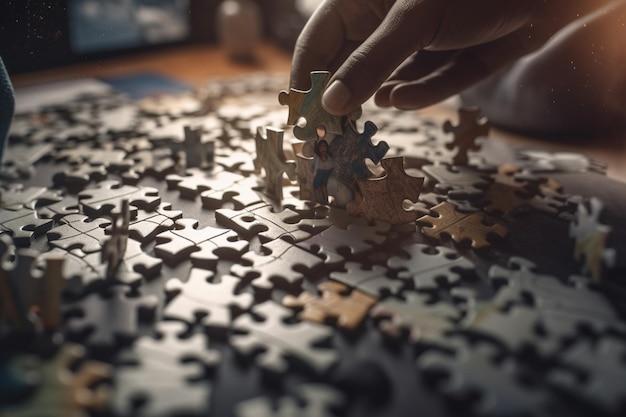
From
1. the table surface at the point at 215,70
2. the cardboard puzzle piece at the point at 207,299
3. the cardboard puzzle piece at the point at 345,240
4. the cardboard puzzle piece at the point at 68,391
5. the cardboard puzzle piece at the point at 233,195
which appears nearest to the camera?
the cardboard puzzle piece at the point at 68,391

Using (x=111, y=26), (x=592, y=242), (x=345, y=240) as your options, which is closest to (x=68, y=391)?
(x=345, y=240)

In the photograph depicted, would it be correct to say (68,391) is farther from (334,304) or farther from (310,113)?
(310,113)

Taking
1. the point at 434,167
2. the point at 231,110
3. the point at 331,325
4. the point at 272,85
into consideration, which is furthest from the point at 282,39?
the point at 331,325

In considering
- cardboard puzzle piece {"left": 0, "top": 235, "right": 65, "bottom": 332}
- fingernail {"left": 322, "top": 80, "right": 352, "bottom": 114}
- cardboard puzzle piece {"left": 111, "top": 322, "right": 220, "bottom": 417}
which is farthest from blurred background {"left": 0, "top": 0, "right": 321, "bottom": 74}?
cardboard puzzle piece {"left": 111, "top": 322, "right": 220, "bottom": 417}

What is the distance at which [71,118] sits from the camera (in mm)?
2252

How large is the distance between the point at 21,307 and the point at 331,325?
0.59m

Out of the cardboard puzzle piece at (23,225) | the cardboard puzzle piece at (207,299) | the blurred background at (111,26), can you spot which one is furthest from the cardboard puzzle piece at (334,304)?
the blurred background at (111,26)

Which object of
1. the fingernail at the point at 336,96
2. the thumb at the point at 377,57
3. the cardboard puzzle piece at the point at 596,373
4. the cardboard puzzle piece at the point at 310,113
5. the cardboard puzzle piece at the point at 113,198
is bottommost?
the cardboard puzzle piece at the point at 113,198

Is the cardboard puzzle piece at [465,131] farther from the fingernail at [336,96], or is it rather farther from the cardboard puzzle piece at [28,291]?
the cardboard puzzle piece at [28,291]

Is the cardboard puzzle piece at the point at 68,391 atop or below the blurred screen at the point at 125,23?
below

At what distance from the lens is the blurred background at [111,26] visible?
5.24 feet

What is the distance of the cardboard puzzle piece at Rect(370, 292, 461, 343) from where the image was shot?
1062mm

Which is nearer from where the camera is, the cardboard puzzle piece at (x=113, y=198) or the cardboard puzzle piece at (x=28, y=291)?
the cardboard puzzle piece at (x=28, y=291)

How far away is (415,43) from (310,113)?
0.33 meters
